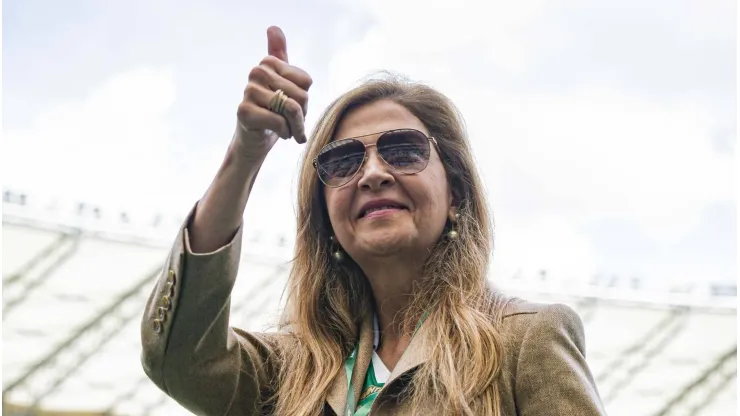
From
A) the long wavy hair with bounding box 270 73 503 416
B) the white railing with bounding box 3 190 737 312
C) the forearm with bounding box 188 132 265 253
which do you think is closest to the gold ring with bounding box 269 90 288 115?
the forearm with bounding box 188 132 265 253

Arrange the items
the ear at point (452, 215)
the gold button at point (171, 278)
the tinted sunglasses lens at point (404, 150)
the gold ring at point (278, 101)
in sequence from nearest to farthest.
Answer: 1. the gold ring at point (278, 101)
2. the gold button at point (171, 278)
3. the tinted sunglasses lens at point (404, 150)
4. the ear at point (452, 215)

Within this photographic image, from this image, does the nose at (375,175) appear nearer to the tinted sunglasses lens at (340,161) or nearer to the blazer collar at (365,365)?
the tinted sunglasses lens at (340,161)

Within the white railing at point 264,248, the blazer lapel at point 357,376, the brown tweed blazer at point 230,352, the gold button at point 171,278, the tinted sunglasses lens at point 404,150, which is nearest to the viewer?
the brown tweed blazer at point 230,352

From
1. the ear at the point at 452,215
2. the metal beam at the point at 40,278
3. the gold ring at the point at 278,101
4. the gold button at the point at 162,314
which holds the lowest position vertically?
the metal beam at the point at 40,278

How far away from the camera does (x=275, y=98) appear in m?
1.72

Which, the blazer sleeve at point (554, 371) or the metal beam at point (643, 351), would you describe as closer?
the blazer sleeve at point (554, 371)

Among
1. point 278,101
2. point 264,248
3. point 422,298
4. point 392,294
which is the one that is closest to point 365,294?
point 392,294

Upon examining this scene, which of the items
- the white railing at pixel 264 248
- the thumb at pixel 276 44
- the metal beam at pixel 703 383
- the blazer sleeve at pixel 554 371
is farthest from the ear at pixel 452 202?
the metal beam at pixel 703 383

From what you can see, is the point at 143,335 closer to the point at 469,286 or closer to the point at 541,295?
the point at 469,286

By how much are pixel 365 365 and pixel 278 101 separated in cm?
77

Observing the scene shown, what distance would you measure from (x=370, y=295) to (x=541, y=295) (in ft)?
43.2

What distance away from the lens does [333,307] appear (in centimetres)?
236

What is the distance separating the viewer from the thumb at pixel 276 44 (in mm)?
1777

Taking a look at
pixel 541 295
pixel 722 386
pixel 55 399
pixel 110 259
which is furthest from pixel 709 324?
pixel 55 399
